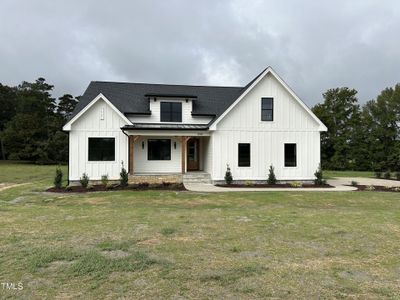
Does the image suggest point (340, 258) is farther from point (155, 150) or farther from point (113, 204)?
point (155, 150)

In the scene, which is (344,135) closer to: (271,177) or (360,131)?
(360,131)

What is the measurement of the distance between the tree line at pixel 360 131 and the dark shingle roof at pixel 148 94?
77.6ft

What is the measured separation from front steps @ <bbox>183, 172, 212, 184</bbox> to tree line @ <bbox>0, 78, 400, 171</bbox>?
27.8 metres

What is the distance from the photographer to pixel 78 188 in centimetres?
1579

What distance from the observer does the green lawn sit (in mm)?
4020

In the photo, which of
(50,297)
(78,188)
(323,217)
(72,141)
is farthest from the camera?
(72,141)

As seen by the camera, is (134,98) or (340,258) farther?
(134,98)

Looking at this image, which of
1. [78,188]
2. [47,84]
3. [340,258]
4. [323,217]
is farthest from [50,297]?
[47,84]

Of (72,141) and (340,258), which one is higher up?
(72,141)

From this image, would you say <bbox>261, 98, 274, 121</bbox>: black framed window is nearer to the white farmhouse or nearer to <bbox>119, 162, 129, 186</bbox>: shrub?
the white farmhouse

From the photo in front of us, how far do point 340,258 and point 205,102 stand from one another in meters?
17.1

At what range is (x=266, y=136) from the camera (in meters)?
18.3

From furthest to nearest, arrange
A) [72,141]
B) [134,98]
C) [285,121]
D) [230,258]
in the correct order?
[134,98] < [285,121] < [72,141] < [230,258]

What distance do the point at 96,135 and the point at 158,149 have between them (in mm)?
3796
